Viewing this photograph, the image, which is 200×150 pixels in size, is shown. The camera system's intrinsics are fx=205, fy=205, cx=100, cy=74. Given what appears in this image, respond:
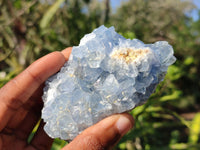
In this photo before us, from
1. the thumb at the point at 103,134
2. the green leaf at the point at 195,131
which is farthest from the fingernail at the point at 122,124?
the green leaf at the point at 195,131

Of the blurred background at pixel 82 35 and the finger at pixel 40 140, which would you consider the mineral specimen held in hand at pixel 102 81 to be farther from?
the blurred background at pixel 82 35

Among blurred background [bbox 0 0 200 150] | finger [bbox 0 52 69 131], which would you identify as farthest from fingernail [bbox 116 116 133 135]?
blurred background [bbox 0 0 200 150]

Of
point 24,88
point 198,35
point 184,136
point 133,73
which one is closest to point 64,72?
point 24,88

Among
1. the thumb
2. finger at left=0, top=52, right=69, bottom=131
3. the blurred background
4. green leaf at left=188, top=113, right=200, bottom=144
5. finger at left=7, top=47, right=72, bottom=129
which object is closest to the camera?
the thumb

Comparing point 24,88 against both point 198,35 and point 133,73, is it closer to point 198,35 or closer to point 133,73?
point 133,73

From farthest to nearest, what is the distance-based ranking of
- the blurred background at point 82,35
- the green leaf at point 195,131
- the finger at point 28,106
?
the green leaf at point 195,131, the blurred background at point 82,35, the finger at point 28,106

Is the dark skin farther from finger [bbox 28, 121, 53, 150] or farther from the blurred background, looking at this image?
the blurred background

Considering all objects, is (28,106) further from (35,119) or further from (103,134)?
(103,134)
